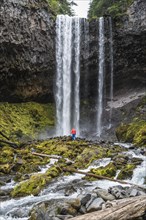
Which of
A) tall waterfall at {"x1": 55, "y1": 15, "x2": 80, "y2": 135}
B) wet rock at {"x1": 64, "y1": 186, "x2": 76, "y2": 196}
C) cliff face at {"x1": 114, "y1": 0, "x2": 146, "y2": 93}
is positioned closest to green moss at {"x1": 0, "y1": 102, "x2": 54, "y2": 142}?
tall waterfall at {"x1": 55, "y1": 15, "x2": 80, "y2": 135}

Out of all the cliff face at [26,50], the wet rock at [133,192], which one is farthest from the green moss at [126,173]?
the cliff face at [26,50]

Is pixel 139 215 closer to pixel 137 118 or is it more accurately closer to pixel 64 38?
pixel 137 118

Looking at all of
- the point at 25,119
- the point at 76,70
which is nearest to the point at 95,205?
the point at 25,119

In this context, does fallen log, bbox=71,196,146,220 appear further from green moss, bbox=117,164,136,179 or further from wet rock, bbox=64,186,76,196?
green moss, bbox=117,164,136,179

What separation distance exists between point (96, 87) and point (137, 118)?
8198 millimetres

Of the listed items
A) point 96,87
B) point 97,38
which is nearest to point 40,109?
point 96,87

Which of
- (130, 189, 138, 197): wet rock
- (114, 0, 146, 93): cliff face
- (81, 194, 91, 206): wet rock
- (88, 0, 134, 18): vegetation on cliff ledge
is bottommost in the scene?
(130, 189, 138, 197): wet rock

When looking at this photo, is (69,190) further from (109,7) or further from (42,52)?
(109,7)

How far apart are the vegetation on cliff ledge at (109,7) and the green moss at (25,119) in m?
13.1

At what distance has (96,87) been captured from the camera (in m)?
35.0

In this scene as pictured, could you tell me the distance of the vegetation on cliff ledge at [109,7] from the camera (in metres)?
32.6

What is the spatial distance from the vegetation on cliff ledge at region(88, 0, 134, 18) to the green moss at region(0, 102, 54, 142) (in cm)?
1307

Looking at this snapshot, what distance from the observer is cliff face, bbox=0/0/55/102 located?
2736 cm

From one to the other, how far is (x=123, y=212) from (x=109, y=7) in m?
32.5
